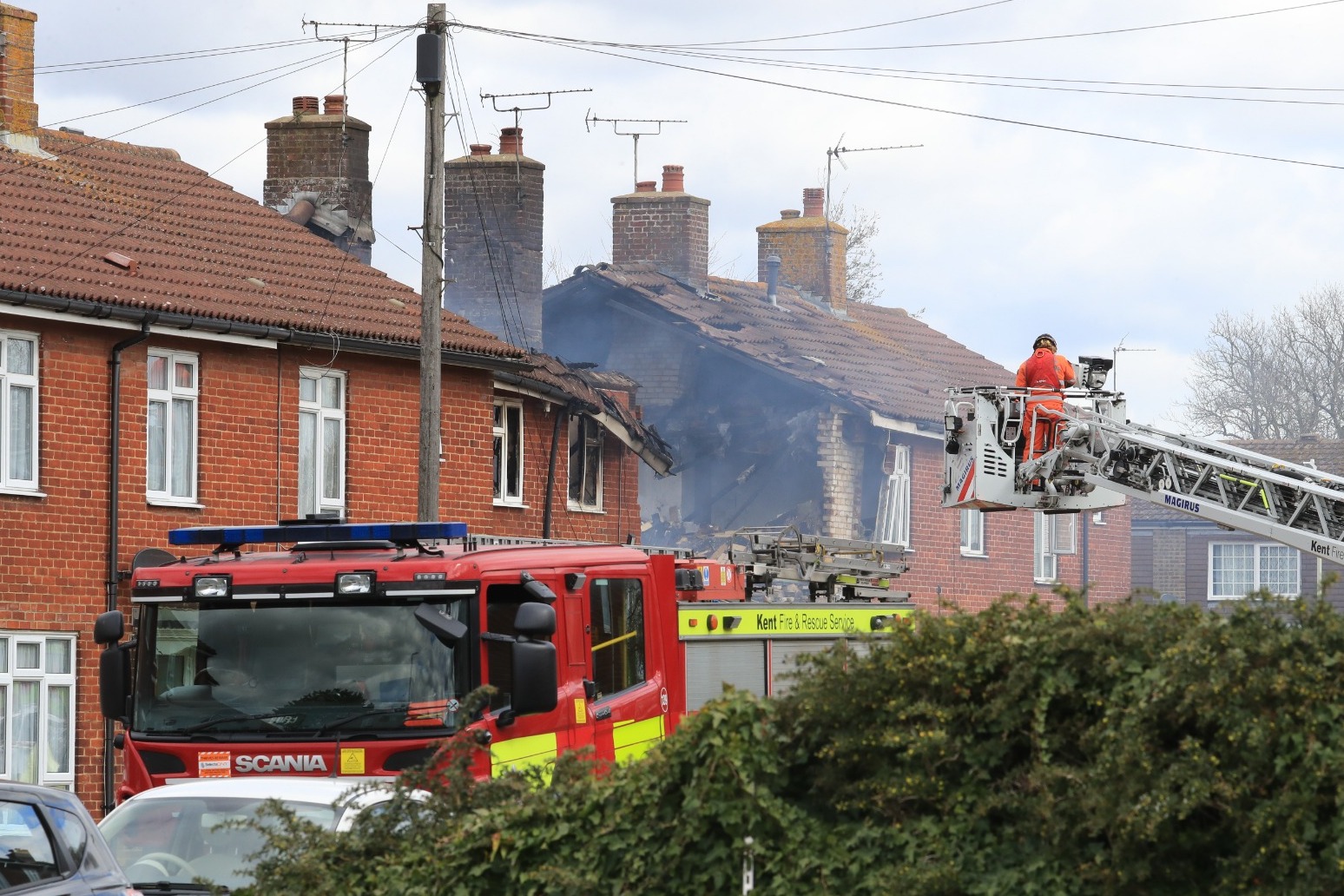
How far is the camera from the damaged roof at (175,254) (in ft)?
66.6

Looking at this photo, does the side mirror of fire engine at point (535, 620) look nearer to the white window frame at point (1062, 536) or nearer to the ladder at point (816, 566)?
the ladder at point (816, 566)

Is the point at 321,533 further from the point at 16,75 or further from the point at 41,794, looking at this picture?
the point at 16,75

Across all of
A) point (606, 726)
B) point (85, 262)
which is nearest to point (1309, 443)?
point (85, 262)

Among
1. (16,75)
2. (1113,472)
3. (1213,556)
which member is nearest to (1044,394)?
(1113,472)

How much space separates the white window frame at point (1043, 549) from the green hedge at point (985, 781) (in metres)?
34.0

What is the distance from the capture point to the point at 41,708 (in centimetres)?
1894

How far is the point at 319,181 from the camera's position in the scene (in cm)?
2856

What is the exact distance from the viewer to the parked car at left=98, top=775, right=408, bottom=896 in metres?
8.88

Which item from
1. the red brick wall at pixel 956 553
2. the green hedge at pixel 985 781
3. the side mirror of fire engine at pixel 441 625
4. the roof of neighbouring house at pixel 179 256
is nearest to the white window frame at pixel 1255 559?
the red brick wall at pixel 956 553

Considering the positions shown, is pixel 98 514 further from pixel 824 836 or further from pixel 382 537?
pixel 824 836

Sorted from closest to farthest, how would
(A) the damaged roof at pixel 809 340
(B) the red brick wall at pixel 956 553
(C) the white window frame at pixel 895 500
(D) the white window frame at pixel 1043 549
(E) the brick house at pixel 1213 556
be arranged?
(A) the damaged roof at pixel 809 340 < (C) the white window frame at pixel 895 500 < (B) the red brick wall at pixel 956 553 < (D) the white window frame at pixel 1043 549 < (E) the brick house at pixel 1213 556

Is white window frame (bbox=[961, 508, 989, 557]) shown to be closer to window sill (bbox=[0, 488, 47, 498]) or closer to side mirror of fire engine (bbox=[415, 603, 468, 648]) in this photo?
window sill (bbox=[0, 488, 47, 498])

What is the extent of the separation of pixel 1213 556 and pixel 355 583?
43.5 m

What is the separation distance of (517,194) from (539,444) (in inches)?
227
